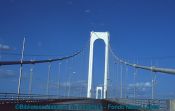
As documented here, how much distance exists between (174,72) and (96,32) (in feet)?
165

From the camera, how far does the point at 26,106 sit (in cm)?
3734

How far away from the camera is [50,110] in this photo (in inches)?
1535

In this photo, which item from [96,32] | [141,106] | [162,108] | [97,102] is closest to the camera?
[162,108]

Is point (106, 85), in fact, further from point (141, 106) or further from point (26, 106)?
point (26, 106)

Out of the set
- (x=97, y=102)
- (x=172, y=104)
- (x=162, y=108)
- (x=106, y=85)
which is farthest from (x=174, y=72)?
(x=106, y=85)

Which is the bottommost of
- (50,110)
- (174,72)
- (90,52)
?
(50,110)

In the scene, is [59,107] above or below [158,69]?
below

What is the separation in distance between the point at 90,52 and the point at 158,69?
130 feet

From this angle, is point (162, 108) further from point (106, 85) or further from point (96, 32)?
point (96, 32)

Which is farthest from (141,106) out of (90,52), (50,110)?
(90,52)

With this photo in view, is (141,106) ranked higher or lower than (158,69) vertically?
lower

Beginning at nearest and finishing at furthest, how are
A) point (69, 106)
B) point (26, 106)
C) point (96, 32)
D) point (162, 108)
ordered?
1. point (26, 106)
2. point (162, 108)
3. point (69, 106)
4. point (96, 32)

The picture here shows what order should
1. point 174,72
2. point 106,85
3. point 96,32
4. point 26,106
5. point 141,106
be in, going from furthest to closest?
point 96,32 < point 106,85 < point 141,106 < point 26,106 < point 174,72

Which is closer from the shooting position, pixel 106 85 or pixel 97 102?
pixel 97 102
